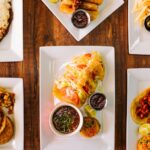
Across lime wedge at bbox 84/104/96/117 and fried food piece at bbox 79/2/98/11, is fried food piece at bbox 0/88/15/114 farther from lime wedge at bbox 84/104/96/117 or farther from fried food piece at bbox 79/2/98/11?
fried food piece at bbox 79/2/98/11

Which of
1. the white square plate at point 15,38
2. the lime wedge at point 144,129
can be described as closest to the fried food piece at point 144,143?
the lime wedge at point 144,129

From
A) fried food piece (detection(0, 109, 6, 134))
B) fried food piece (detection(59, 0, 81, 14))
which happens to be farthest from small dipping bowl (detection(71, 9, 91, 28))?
fried food piece (detection(0, 109, 6, 134))

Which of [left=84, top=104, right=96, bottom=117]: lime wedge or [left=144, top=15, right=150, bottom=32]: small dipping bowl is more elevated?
[left=144, top=15, right=150, bottom=32]: small dipping bowl

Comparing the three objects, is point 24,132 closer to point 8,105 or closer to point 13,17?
point 8,105

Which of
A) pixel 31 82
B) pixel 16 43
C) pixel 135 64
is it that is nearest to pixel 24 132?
pixel 31 82

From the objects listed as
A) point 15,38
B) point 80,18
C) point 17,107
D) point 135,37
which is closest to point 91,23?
point 80,18

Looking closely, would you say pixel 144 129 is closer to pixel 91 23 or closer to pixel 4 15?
pixel 91 23
